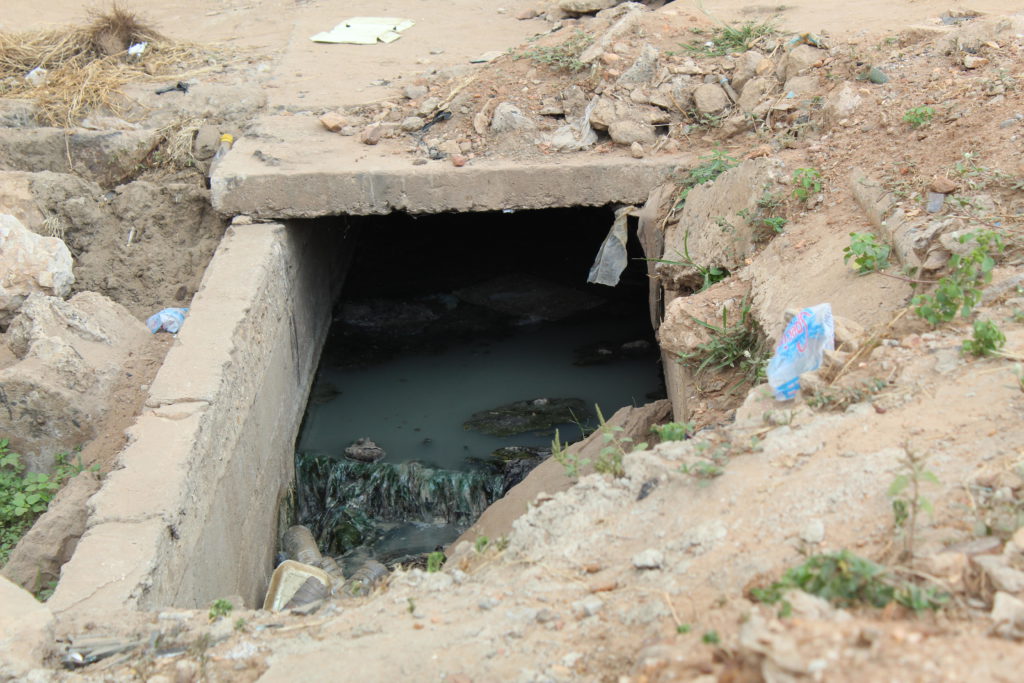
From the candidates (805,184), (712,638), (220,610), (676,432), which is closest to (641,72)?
(805,184)

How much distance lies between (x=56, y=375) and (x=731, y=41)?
13.6 feet

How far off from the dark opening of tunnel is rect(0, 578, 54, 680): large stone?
2.36 metres

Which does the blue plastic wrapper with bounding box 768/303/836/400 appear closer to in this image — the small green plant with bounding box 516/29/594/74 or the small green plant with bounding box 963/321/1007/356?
the small green plant with bounding box 963/321/1007/356

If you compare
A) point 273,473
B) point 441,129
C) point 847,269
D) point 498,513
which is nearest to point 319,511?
point 273,473

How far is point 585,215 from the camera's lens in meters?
Result: 8.39

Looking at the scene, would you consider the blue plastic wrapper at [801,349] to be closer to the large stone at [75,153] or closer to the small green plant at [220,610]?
the small green plant at [220,610]

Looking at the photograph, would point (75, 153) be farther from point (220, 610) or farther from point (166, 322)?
point (220, 610)

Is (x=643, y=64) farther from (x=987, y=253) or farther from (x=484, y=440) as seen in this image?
(x=987, y=253)

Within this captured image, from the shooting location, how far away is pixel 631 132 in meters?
5.49

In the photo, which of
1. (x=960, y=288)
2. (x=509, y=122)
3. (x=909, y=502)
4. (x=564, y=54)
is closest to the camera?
(x=909, y=502)

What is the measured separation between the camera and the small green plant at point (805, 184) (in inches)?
172

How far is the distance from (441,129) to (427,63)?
1.40 meters

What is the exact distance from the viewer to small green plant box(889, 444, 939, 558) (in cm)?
214

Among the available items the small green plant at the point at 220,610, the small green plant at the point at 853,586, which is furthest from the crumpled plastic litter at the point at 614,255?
the small green plant at the point at 853,586
